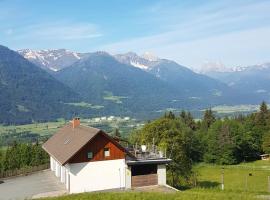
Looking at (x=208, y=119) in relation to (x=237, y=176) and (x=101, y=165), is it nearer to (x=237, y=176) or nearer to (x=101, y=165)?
(x=237, y=176)

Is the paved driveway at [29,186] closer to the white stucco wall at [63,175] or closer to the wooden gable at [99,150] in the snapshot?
the white stucco wall at [63,175]

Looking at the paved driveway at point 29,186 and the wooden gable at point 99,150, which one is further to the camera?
the wooden gable at point 99,150

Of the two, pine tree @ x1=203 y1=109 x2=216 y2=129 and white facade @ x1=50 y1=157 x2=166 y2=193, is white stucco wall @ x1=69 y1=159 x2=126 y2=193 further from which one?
pine tree @ x1=203 y1=109 x2=216 y2=129

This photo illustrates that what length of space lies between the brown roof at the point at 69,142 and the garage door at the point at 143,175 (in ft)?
5.37

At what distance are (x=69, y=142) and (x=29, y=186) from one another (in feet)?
18.9

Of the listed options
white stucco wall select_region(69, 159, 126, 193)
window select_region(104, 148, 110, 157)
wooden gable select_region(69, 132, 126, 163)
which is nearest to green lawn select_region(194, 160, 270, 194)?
white stucco wall select_region(69, 159, 126, 193)

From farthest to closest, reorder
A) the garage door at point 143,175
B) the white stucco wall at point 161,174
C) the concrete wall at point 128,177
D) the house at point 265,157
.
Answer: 1. the house at point 265,157
2. the white stucco wall at point 161,174
3. the garage door at point 143,175
4. the concrete wall at point 128,177

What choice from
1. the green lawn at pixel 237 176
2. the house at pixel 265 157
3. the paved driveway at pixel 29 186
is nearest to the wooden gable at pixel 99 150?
the paved driveway at pixel 29 186

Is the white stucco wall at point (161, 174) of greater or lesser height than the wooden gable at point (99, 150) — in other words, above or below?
below

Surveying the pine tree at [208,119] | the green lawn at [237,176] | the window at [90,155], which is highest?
the pine tree at [208,119]

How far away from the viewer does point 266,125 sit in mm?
106812

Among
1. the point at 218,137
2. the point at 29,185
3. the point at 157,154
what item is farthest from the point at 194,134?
the point at 29,185

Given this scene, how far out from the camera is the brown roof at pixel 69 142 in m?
40.1

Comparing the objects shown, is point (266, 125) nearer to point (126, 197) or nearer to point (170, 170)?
point (170, 170)
